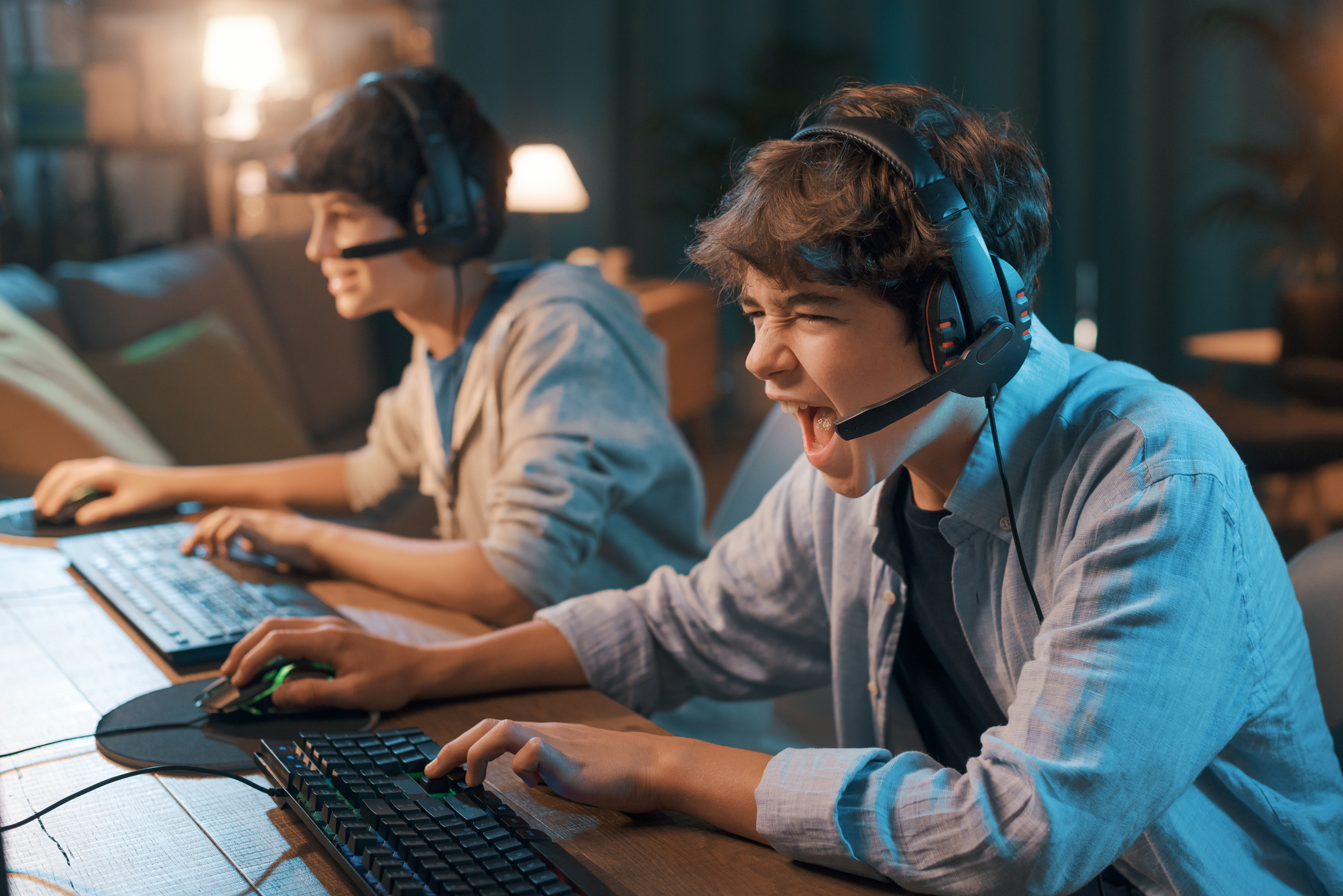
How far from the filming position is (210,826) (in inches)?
27.9

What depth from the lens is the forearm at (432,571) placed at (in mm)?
1181

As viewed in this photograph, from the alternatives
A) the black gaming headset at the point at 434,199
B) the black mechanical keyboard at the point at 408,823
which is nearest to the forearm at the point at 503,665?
the black mechanical keyboard at the point at 408,823

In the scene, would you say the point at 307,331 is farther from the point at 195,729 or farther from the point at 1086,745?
the point at 1086,745

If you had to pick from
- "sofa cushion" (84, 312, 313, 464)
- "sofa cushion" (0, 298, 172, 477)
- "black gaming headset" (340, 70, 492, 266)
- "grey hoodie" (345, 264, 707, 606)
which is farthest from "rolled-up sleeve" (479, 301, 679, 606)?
"sofa cushion" (84, 312, 313, 464)

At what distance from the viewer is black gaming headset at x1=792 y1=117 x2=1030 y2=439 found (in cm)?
70

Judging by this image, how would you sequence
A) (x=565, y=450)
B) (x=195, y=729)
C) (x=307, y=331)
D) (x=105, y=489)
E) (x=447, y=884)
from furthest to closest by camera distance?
1. (x=307, y=331)
2. (x=105, y=489)
3. (x=565, y=450)
4. (x=195, y=729)
5. (x=447, y=884)

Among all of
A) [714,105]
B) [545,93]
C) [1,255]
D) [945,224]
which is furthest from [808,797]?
[545,93]

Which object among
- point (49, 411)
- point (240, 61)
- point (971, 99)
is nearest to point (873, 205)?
point (49, 411)

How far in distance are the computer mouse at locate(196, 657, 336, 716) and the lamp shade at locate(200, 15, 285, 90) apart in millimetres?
3130

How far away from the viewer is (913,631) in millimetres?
932

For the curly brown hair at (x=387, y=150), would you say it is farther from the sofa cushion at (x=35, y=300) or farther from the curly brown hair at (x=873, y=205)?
the sofa cushion at (x=35, y=300)

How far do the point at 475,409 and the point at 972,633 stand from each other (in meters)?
0.75

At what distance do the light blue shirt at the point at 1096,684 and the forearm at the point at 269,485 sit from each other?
2.62 feet

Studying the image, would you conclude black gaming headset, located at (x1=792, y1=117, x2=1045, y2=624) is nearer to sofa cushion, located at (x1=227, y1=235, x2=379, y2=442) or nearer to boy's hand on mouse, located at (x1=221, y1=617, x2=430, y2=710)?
boy's hand on mouse, located at (x1=221, y1=617, x2=430, y2=710)
